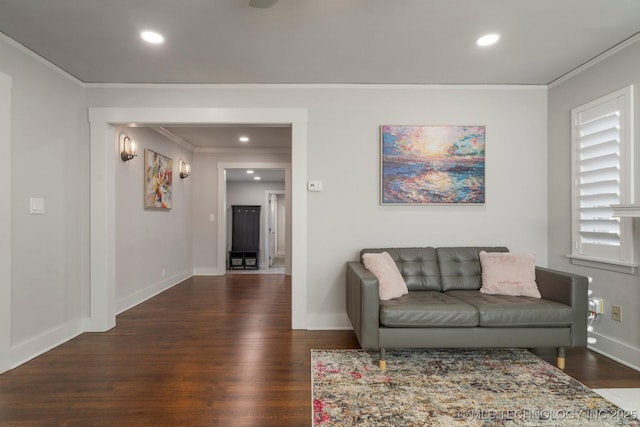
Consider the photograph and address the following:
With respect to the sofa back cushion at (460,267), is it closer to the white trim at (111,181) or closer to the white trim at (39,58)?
the white trim at (111,181)

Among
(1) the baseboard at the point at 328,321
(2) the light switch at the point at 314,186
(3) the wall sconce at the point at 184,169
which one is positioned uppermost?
(3) the wall sconce at the point at 184,169

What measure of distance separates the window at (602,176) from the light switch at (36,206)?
186 inches

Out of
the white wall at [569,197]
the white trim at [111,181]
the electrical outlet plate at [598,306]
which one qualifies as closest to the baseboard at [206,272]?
the white trim at [111,181]

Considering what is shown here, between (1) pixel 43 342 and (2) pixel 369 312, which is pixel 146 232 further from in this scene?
(2) pixel 369 312

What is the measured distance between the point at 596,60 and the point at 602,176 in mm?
1005

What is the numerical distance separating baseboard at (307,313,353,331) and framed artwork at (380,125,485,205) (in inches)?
51.5

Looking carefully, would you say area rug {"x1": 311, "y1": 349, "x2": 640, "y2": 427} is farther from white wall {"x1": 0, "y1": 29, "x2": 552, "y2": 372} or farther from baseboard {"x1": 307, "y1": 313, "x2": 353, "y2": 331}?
white wall {"x1": 0, "y1": 29, "x2": 552, "y2": 372}

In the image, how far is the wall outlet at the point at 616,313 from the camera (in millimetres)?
2672

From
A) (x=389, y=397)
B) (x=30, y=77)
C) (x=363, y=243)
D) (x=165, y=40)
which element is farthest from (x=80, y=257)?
(x=389, y=397)

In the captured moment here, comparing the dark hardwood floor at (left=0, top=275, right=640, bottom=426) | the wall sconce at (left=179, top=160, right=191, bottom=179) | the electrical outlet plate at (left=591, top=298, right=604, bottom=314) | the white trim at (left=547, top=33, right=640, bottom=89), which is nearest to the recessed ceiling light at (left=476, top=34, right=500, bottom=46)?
the white trim at (left=547, top=33, right=640, bottom=89)

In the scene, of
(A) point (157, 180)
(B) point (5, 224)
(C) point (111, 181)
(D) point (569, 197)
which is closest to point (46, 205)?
(B) point (5, 224)

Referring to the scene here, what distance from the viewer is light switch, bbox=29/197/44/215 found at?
273cm

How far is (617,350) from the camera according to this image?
2.66m

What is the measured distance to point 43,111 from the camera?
2871 mm
